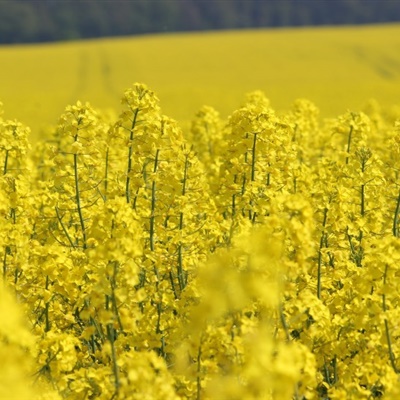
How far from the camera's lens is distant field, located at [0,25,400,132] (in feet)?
96.7

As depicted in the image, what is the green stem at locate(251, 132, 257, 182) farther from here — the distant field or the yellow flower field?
the distant field

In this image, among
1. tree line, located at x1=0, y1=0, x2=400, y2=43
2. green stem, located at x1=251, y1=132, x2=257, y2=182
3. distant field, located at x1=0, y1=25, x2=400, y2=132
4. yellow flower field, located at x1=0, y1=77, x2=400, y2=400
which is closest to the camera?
yellow flower field, located at x1=0, y1=77, x2=400, y2=400

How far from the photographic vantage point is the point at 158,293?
4898 mm

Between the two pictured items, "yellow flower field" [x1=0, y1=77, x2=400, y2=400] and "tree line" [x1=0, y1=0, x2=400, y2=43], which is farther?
"tree line" [x1=0, y1=0, x2=400, y2=43]

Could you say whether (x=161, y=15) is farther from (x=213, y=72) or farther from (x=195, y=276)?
(x=195, y=276)

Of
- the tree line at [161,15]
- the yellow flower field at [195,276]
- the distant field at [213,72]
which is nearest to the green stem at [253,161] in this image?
the yellow flower field at [195,276]

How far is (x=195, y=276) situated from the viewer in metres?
5.17

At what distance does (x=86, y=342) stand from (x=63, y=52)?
47.4 metres

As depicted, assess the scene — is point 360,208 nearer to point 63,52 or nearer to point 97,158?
point 97,158

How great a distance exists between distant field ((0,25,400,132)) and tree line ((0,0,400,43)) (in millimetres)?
39638

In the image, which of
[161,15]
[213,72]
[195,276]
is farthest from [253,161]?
[161,15]

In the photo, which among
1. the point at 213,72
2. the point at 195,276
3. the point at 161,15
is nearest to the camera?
the point at 195,276

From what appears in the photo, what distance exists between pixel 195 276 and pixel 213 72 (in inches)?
1509

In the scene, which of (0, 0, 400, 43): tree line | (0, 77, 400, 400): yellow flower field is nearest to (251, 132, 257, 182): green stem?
(0, 77, 400, 400): yellow flower field
